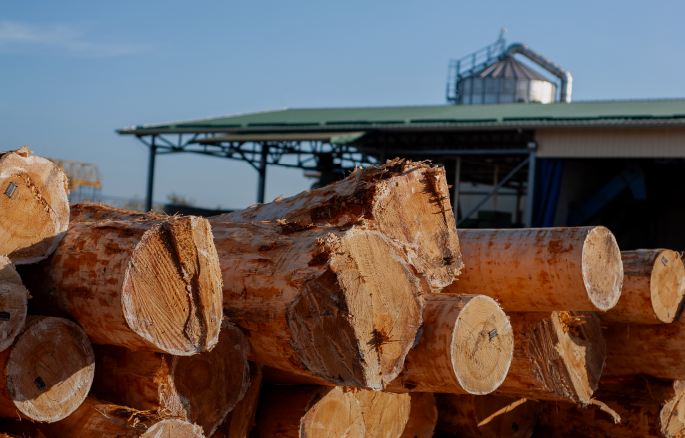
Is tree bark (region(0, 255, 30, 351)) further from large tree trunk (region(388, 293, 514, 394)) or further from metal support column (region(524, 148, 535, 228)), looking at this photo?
metal support column (region(524, 148, 535, 228))

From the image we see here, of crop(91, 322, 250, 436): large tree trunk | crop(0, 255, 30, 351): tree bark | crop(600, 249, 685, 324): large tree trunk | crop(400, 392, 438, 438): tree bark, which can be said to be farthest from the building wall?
crop(0, 255, 30, 351): tree bark

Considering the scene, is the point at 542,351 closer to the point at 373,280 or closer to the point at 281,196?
the point at 373,280

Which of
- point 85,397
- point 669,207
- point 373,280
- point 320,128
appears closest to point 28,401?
point 85,397

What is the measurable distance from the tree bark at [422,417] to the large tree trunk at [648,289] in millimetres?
1468

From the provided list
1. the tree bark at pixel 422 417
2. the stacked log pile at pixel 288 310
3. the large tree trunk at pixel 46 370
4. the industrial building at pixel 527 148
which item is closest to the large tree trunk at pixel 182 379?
the stacked log pile at pixel 288 310

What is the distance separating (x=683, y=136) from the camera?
667 inches

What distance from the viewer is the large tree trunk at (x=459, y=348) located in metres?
3.48

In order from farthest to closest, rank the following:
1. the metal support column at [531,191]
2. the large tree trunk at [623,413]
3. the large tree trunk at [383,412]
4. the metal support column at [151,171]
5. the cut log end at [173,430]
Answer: the metal support column at [151,171] < the metal support column at [531,191] < the large tree trunk at [623,413] < the large tree trunk at [383,412] < the cut log end at [173,430]

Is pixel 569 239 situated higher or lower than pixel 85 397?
higher

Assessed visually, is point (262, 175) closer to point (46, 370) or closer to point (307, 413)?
point (307, 413)

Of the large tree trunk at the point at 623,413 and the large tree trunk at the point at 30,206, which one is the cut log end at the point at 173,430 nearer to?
the large tree trunk at the point at 30,206

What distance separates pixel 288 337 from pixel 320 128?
18.4 m

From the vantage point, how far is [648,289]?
15.9ft

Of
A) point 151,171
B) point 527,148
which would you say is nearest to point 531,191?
point 527,148
